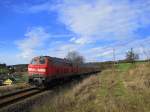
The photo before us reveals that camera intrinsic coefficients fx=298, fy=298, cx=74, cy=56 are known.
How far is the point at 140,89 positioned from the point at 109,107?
148 inches

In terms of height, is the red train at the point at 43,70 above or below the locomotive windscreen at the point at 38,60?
below

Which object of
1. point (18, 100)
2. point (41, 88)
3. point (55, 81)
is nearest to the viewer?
point (18, 100)

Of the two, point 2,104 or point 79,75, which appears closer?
point 2,104

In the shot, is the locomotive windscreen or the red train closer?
the red train

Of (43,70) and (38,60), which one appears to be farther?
(38,60)

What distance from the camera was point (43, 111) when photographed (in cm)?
1173

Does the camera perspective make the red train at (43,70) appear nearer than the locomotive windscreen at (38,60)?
Yes

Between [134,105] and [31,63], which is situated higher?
[31,63]

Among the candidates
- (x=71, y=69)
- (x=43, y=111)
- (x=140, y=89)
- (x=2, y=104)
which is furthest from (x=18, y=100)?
(x=71, y=69)

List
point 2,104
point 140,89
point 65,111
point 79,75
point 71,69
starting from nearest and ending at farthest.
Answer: point 65,111, point 140,89, point 2,104, point 71,69, point 79,75

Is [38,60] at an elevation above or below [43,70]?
above

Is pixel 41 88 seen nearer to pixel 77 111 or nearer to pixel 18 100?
pixel 18 100

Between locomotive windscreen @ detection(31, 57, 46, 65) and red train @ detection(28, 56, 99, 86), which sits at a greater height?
locomotive windscreen @ detection(31, 57, 46, 65)

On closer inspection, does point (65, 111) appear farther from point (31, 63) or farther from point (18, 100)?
point (31, 63)
